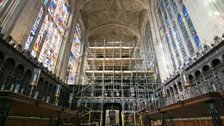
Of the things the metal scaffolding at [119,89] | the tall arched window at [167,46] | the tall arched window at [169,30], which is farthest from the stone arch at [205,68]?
the metal scaffolding at [119,89]

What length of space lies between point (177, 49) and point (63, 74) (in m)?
10.3

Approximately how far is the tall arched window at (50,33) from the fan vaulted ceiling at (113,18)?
652cm

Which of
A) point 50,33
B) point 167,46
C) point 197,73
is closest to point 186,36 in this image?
point 167,46

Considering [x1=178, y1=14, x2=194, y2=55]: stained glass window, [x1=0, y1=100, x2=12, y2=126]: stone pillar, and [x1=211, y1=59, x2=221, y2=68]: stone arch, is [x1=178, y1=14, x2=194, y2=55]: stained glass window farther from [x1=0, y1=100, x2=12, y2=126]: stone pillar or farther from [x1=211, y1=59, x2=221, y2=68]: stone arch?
[x1=0, y1=100, x2=12, y2=126]: stone pillar

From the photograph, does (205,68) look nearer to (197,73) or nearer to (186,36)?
(197,73)

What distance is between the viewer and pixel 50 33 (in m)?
10.3

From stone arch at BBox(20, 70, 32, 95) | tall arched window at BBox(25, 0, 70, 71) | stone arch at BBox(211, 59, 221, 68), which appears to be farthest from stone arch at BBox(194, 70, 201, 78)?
tall arched window at BBox(25, 0, 70, 71)

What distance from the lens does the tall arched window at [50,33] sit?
26.8ft

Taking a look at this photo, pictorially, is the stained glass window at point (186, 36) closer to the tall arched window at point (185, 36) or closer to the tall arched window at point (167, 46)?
the tall arched window at point (185, 36)

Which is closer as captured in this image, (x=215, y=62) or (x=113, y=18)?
(x=215, y=62)

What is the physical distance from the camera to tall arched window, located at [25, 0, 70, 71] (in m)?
8.16

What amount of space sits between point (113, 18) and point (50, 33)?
13984mm

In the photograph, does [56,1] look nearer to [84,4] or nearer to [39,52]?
[39,52]

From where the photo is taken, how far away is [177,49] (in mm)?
10102
